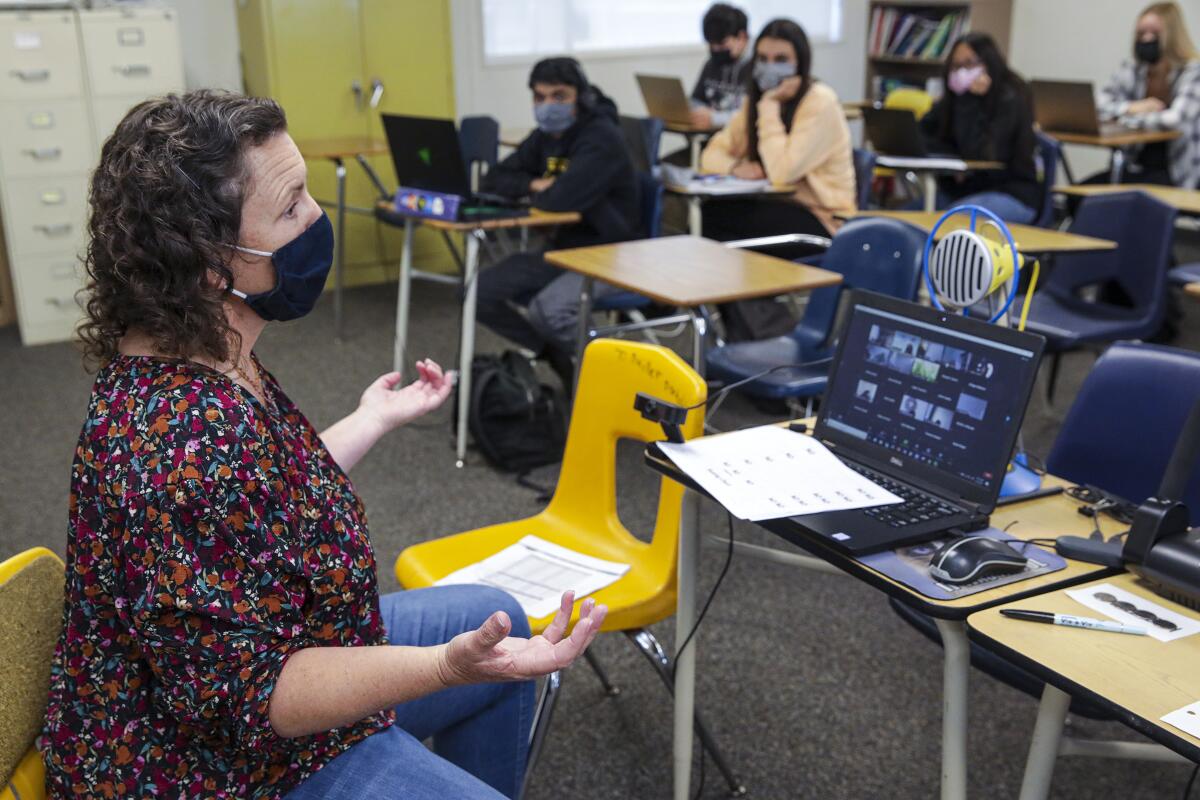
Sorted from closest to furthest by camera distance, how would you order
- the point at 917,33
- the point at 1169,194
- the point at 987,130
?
the point at 1169,194, the point at 987,130, the point at 917,33

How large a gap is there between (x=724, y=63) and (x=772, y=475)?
4923 millimetres

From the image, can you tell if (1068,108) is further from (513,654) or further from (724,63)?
(513,654)

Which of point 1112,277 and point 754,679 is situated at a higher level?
point 1112,277

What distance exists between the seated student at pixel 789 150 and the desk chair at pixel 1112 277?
2.79 ft

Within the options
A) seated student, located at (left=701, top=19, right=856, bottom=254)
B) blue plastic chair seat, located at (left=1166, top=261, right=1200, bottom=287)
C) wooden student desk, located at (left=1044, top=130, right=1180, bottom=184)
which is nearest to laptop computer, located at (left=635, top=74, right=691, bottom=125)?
seated student, located at (left=701, top=19, right=856, bottom=254)

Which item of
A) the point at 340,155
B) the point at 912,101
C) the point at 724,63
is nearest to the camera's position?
the point at 340,155

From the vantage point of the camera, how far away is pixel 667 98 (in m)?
5.92

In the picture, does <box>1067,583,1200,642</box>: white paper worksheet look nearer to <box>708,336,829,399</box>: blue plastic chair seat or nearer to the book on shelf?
<box>708,336,829,399</box>: blue plastic chair seat

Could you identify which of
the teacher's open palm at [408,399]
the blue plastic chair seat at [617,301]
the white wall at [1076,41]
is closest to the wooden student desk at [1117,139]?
the white wall at [1076,41]

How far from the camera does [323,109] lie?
18.1 feet

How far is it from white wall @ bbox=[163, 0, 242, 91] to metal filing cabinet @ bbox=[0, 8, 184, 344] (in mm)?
751

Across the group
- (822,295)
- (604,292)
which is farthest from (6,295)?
(822,295)

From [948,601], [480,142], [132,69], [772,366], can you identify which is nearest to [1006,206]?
[772,366]

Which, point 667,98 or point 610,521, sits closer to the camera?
point 610,521
